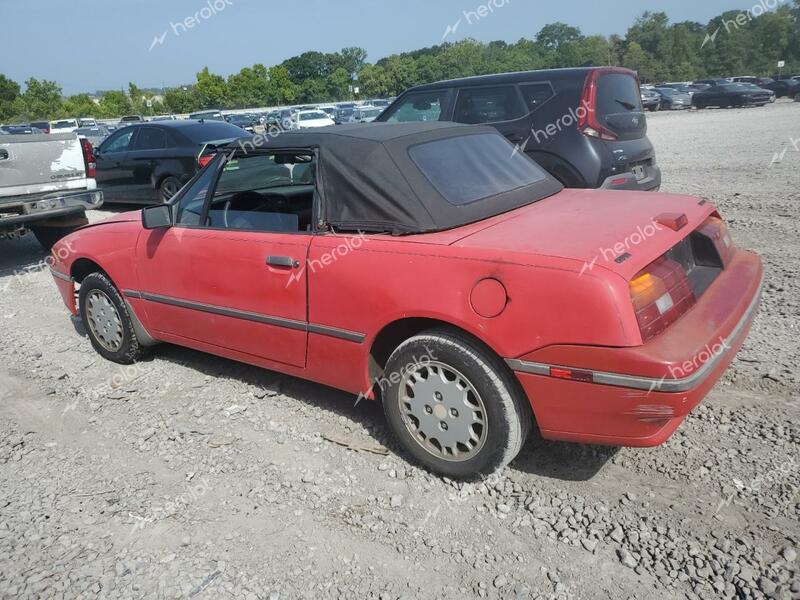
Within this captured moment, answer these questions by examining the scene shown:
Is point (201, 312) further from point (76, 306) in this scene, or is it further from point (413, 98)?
point (413, 98)

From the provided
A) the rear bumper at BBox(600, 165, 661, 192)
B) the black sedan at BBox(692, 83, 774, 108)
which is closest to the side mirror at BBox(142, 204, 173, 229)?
the rear bumper at BBox(600, 165, 661, 192)

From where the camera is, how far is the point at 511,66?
195 feet

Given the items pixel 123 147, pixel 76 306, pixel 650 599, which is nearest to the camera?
pixel 650 599

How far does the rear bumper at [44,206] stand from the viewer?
24.4 feet

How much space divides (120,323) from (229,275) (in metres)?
1.44

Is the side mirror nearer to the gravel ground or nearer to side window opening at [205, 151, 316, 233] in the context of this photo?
side window opening at [205, 151, 316, 233]

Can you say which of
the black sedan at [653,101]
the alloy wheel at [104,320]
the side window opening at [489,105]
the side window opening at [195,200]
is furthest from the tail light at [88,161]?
the black sedan at [653,101]

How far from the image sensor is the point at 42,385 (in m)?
4.56

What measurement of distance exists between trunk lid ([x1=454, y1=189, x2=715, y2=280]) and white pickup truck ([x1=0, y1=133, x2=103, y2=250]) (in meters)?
6.57

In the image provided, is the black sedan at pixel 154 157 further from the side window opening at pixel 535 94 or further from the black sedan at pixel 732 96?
the black sedan at pixel 732 96

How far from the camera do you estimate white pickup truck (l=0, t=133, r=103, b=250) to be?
7.47 meters

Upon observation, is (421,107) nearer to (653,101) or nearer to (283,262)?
(283,262)

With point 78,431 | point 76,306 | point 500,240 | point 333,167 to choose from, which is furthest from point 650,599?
point 76,306

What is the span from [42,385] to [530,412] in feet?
11.8
